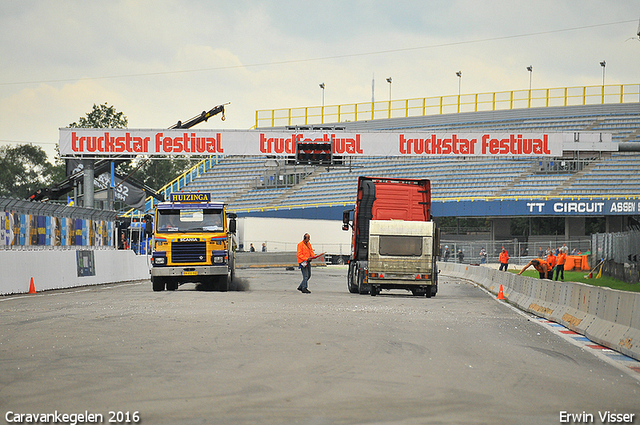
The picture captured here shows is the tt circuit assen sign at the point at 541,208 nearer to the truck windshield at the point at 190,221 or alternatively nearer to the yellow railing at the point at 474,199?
the yellow railing at the point at 474,199

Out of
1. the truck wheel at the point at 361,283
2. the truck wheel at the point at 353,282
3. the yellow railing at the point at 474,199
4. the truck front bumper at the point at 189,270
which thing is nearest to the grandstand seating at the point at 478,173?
the yellow railing at the point at 474,199

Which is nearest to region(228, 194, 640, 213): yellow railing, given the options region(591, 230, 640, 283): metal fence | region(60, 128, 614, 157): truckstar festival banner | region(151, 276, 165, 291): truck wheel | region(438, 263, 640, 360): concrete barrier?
region(591, 230, 640, 283): metal fence

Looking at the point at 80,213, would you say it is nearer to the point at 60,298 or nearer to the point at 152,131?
the point at 60,298

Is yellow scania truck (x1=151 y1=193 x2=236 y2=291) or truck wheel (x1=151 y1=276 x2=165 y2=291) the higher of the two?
yellow scania truck (x1=151 y1=193 x2=236 y2=291)

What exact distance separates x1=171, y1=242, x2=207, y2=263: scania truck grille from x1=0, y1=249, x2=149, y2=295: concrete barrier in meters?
3.91

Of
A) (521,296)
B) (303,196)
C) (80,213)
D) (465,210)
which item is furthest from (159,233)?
(303,196)

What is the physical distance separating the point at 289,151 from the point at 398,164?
2637cm

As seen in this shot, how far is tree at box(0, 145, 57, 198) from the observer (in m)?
109

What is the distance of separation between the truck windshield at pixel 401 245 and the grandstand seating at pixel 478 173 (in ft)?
104

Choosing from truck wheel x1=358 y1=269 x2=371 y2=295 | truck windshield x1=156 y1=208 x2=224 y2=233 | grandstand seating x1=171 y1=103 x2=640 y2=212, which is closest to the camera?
truck windshield x1=156 y1=208 x2=224 y2=233

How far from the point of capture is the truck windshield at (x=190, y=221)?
23.6m

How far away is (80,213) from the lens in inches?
1139

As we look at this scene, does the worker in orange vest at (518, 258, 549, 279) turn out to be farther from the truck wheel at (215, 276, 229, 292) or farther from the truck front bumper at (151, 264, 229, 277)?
the truck front bumper at (151, 264, 229, 277)

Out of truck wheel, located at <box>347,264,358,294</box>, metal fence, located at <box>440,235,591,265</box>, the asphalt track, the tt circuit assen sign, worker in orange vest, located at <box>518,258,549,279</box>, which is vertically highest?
the tt circuit assen sign
